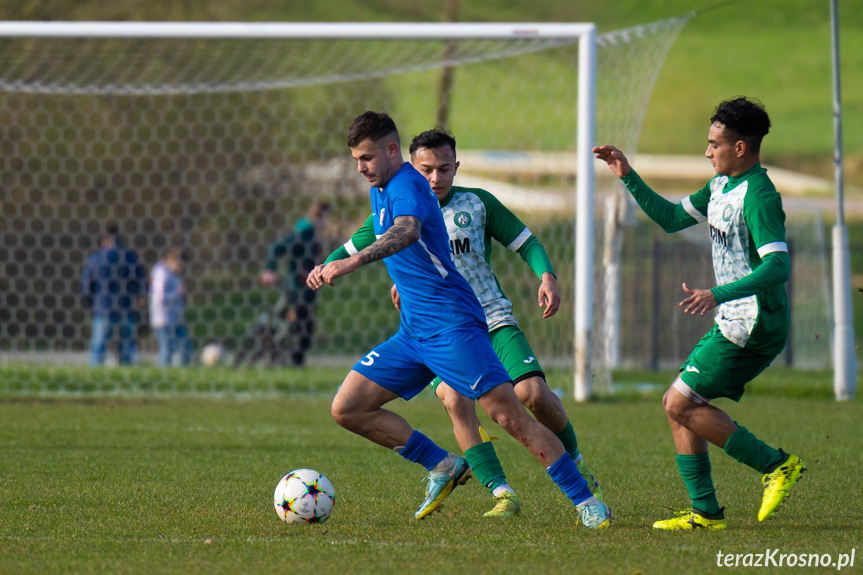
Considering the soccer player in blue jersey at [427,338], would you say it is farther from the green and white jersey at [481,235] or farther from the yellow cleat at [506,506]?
the green and white jersey at [481,235]

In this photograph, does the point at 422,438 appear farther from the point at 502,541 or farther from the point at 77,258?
the point at 77,258

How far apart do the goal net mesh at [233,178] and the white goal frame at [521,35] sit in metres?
0.57

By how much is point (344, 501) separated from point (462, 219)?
1.65 metres

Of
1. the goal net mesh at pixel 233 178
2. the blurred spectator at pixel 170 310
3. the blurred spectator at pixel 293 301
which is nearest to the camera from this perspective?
the goal net mesh at pixel 233 178

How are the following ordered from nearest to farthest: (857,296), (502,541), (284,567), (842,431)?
(284,567), (502,541), (842,431), (857,296)

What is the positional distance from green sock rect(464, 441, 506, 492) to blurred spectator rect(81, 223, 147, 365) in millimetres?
9722

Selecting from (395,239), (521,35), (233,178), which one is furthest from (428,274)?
(233,178)

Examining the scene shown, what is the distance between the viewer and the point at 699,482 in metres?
4.86

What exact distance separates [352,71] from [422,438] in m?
9.16

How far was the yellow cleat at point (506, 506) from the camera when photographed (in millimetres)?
4992

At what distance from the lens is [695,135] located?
1692 inches

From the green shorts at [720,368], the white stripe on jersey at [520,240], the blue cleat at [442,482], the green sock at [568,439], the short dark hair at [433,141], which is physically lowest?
the blue cleat at [442,482]

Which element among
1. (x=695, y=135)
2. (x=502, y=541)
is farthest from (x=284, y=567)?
(x=695, y=135)

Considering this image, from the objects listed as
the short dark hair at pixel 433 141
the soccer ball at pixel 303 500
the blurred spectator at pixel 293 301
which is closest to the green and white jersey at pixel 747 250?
the short dark hair at pixel 433 141
